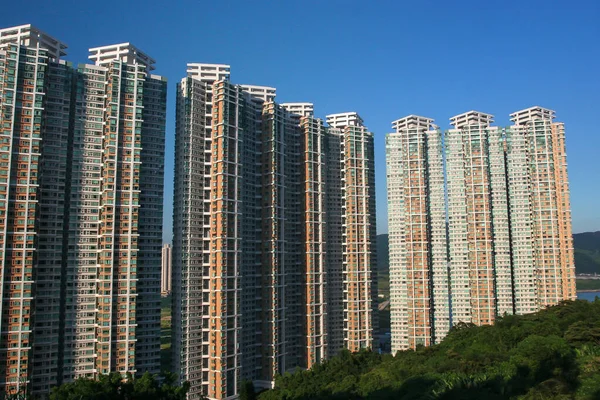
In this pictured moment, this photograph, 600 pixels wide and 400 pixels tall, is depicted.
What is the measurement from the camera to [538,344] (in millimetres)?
25062

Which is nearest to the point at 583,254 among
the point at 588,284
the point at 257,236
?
the point at 588,284

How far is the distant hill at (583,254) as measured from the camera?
482 feet

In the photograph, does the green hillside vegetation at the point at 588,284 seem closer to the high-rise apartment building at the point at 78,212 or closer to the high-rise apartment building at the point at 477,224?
the high-rise apartment building at the point at 477,224

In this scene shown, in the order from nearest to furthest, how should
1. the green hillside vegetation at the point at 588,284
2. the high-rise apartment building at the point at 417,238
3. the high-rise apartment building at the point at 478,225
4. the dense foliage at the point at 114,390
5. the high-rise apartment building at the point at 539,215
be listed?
the dense foliage at the point at 114,390
the high-rise apartment building at the point at 539,215
the high-rise apartment building at the point at 478,225
the high-rise apartment building at the point at 417,238
the green hillside vegetation at the point at 588,284

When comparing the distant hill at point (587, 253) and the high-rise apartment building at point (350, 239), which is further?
the distant hill at point (587, 253)

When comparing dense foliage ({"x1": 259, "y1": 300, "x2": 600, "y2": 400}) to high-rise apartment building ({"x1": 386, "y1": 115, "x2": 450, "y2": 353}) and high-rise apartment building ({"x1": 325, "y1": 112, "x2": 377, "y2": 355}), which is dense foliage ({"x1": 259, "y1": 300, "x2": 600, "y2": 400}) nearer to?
high-rise apartment building ({"x1": 325, "y1": 112, "x2": 377, "y2": 355})

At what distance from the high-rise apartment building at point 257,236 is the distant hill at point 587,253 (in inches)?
4611

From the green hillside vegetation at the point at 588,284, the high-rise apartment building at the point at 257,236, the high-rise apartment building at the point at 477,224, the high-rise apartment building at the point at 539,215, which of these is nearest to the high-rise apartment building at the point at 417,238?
the high-rise apartment building at the point at 477,224

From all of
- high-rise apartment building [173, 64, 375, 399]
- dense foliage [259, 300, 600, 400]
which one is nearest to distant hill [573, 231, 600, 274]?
high-rise apartment building [173, 64, 375, 399]

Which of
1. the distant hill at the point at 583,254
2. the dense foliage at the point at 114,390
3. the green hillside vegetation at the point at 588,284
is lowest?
the green hillside vegetation at the point at 588,284

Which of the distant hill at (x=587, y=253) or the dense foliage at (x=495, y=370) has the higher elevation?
the distant hill at (x=587, y=253)

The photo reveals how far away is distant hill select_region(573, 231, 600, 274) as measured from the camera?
147m

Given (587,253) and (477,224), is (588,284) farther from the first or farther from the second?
(477,224)

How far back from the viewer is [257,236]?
4753 centimetres
